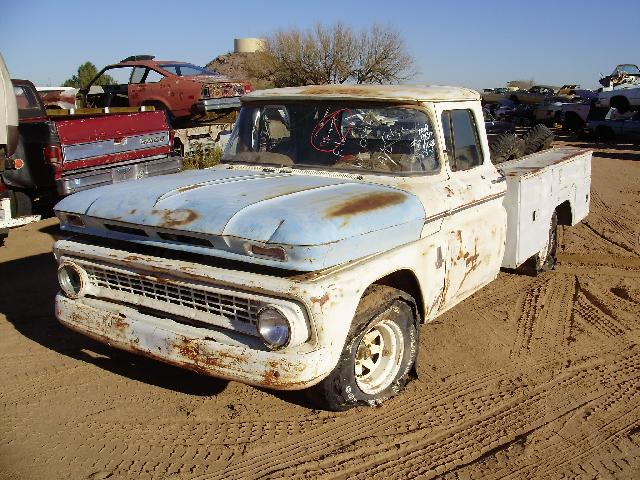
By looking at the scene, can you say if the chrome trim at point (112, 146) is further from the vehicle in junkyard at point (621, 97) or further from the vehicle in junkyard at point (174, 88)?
the vehicle in junkyard at point (621, 97)

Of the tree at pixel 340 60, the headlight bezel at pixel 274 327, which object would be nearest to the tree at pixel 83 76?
the tree at pixel 340 60

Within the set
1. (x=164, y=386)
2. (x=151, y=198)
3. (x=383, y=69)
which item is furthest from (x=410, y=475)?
(x=383, y=69)

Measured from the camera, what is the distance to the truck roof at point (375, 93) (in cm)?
462

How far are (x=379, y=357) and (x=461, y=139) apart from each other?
1808 mm

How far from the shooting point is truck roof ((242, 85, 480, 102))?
15.2 ft

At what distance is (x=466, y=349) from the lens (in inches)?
196

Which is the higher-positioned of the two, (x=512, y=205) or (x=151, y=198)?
(x=151, y=198)

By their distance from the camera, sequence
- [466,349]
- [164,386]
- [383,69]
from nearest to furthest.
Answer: [164,386] < [466,349] < [383,69]

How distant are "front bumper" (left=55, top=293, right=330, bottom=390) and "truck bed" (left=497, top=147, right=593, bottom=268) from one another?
106 inches

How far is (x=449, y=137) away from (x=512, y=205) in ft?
3.40

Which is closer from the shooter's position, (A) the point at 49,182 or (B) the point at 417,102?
(B) the point at 417,102

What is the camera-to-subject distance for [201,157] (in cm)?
1226

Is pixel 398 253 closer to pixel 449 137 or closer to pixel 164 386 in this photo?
pixel 449 137

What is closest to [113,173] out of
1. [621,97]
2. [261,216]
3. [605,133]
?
Answer: [261,216]
